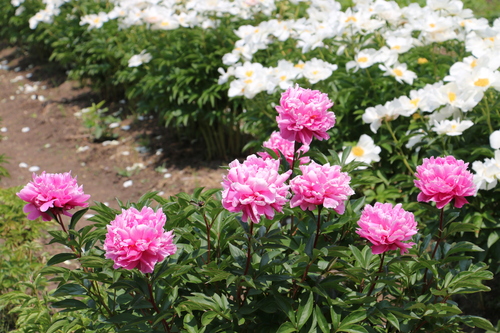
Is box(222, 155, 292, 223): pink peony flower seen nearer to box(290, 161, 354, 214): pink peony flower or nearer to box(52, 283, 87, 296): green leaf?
box(290, 161, 354, 214): pink peony flower

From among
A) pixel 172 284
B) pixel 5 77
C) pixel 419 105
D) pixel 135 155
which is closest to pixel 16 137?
pixel 135 155

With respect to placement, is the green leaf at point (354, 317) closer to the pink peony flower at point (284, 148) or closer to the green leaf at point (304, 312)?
the green leaf at point (304, 312)

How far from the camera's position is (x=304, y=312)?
1369mm

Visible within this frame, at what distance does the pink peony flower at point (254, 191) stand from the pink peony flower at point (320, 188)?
0.05 metres

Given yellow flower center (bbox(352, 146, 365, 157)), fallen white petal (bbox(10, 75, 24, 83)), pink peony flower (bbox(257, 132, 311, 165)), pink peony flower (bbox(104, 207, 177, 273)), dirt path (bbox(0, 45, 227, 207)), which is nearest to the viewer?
pink peony flower (bbox(104, 207, 177, 273))

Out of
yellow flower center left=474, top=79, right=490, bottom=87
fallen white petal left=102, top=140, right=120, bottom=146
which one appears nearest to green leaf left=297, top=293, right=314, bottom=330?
yellow flower center left=474, top=79, right=490, bottom=87

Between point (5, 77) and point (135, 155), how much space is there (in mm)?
3706

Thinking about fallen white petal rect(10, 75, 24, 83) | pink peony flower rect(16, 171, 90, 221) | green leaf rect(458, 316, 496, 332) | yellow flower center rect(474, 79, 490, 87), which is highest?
pink peony flower rect(16, 171, 90, 221)

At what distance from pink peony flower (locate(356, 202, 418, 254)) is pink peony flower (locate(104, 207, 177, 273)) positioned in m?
0.48

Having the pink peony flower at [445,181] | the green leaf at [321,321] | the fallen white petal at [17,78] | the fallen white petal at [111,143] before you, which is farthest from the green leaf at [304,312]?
the fallen white petal at [17,78]

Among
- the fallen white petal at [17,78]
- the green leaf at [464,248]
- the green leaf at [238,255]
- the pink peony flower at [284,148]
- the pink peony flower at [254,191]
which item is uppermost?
the pink peony flower at [254,191]

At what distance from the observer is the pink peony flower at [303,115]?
1.39m

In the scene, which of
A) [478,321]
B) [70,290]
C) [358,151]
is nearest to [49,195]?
[70,290]

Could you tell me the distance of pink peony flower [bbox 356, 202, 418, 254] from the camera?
50.1 inches
